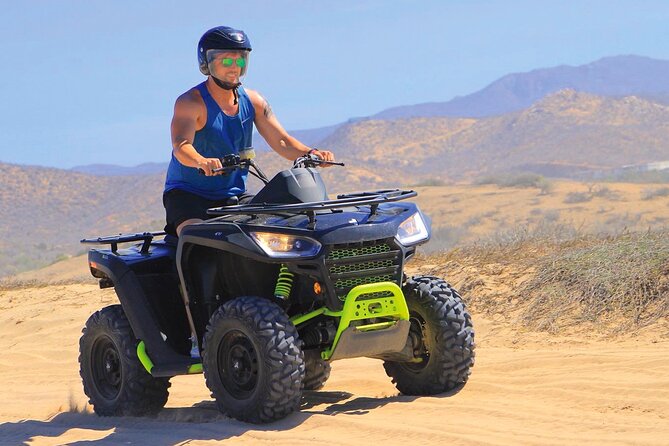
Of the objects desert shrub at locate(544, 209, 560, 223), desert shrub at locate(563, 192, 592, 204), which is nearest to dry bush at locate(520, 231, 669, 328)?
desert shrub at locate(544, 209, 560, 223)

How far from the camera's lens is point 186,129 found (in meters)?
6.79

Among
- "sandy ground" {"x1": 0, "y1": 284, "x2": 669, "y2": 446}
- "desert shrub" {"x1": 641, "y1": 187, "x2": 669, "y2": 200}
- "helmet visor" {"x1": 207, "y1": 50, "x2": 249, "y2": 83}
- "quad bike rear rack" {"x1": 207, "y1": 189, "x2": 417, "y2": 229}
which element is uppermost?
"helmet visor" {"x1": 207, "y1": 50, "x2": 249, "y2": 83}

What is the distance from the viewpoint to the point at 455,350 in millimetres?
6789

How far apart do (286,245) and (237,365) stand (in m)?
0.79

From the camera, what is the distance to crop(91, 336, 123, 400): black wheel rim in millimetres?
7461

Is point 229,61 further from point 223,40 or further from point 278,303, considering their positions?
point 278,303

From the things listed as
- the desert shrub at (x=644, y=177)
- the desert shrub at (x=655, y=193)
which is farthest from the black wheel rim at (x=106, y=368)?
the desert shrub at (x=644, y=177)

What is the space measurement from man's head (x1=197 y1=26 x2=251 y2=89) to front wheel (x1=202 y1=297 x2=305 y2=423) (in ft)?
4.67

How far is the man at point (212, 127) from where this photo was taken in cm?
686

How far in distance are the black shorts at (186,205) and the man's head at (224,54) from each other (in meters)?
0.69

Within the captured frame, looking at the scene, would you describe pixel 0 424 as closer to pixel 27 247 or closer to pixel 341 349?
pixel 341 349

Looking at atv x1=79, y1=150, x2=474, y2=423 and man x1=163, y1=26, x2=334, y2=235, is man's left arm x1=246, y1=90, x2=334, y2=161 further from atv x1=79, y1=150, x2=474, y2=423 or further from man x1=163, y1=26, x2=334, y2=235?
atv x1=79, y1=150, x2=474, y2=423

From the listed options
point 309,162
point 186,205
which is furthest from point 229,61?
point 186,205

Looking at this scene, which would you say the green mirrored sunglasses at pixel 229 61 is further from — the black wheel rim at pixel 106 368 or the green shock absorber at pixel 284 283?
the black wheel rim at pixel 106 368
